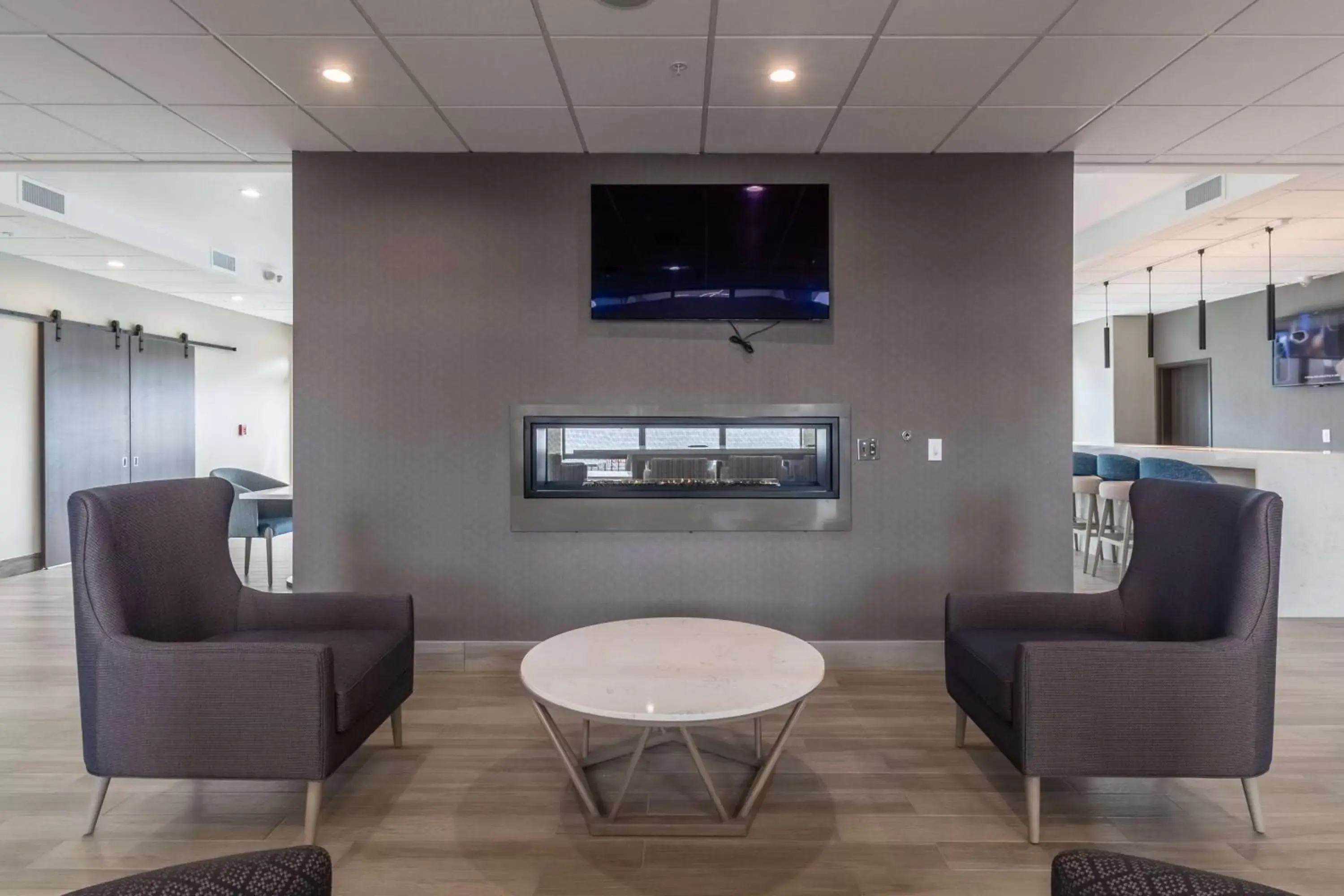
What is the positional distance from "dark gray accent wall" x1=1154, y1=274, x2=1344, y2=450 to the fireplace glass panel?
259 inches

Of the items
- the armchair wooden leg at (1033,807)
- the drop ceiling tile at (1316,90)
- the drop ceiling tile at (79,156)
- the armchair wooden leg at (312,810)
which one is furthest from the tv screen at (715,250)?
the drop ceiling tile at (79,156)

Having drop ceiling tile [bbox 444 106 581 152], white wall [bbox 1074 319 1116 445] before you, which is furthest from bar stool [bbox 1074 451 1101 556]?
drop ceiling tile [bbox 444 106 581 152]

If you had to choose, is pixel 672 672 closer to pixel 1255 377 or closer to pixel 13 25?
pixel 13 25

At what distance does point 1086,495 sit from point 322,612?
21.0 feet

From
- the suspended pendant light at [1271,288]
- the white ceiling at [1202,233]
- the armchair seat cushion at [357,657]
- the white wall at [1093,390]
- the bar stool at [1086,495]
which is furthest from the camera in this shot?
the white wall at [1093,390]

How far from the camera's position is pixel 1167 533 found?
104 inches

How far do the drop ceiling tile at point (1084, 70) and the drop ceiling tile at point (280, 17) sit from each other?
8.44 feet

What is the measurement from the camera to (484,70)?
292cm

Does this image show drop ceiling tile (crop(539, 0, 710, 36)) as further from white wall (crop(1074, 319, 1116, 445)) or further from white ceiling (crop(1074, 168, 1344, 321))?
white wall (crop(1074, 319, 1116, 445))

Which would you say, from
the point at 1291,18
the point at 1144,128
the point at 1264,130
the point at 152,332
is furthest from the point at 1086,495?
the point at 152,332

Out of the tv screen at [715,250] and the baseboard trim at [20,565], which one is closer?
the tv screen at [715,250]

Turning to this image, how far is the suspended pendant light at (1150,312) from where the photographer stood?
5.87 meters

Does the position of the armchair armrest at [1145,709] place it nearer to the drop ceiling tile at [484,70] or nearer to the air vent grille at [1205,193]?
the drop ceiling tile at [484,70]

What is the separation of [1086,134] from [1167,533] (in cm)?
209
